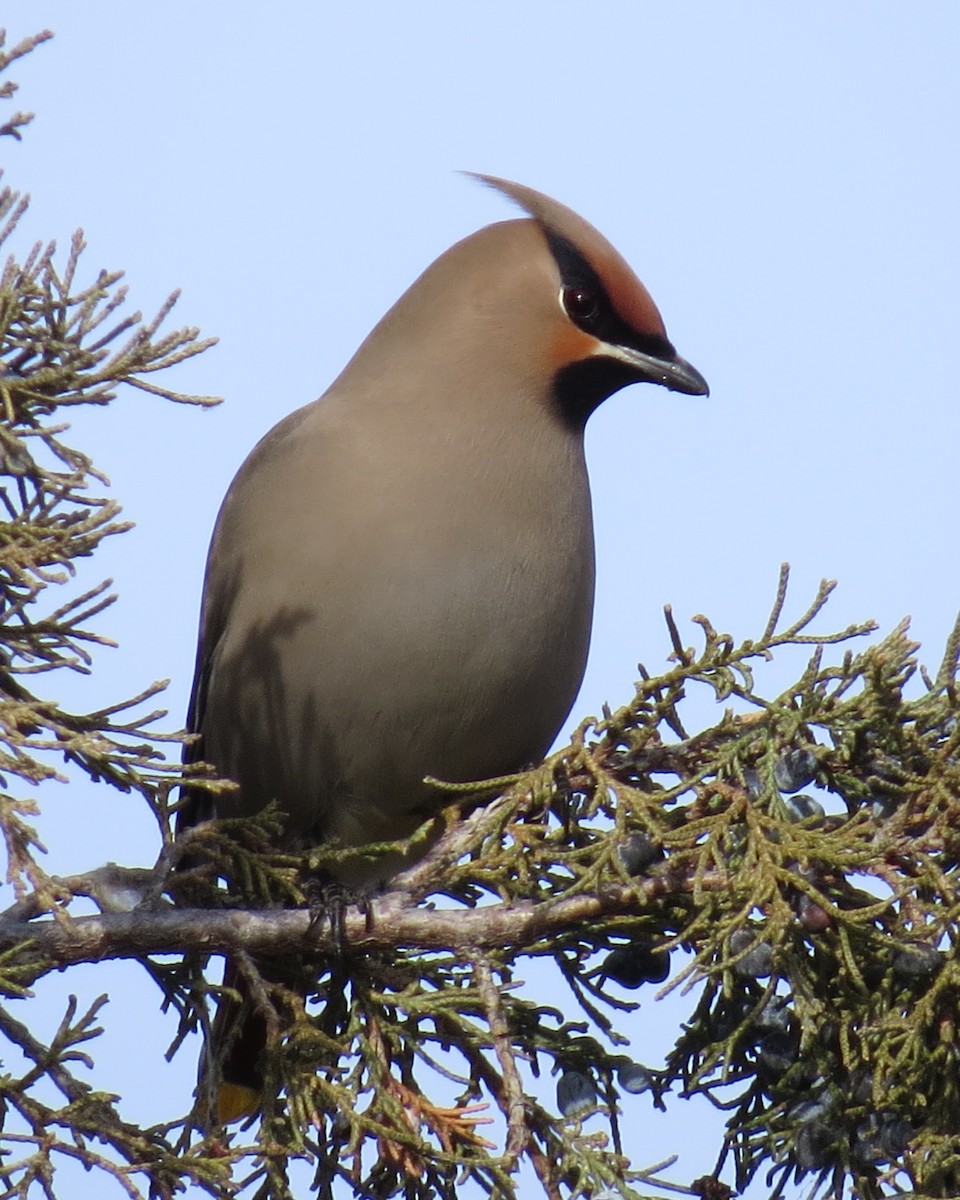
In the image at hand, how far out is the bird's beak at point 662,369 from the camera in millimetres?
3949

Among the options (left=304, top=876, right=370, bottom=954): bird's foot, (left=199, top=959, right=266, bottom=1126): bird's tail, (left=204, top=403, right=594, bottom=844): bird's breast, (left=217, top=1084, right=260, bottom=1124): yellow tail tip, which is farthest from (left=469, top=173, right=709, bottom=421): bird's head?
(left=217, top=1084, right=260, bottom=1124): yellow tail tip

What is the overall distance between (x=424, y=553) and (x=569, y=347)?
698mm

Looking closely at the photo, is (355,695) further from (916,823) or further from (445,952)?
(916,823)

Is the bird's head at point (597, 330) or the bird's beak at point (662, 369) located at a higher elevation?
the bird's head at point (597, 330)

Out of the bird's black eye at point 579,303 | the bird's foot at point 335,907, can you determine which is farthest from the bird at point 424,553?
the bird's foot at point 335,907

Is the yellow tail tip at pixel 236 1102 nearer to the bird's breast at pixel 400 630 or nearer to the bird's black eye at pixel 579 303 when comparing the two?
the bird's breast at pixel 400 630

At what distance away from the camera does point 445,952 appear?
10.4ft

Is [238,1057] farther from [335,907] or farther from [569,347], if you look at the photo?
[569,347]

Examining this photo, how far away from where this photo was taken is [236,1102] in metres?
3.70

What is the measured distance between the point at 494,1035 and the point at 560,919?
0.24 meters

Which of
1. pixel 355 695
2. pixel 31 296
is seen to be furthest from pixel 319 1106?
pixel 31 296

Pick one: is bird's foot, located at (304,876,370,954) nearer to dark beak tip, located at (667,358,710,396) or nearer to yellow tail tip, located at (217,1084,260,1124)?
yellow tail tip, located at (217,1084,260,1124)

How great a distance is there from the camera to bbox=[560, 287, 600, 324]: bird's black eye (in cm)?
Result: 397

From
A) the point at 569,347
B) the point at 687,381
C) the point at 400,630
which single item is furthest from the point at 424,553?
the point at 687,381
